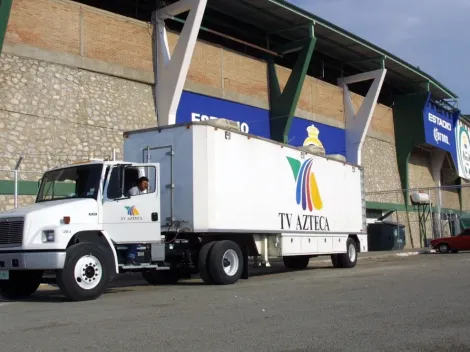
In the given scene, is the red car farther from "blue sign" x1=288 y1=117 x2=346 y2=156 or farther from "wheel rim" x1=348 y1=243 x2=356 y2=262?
"wheel rim" x1=348 y1=243 x2=356 y2=262

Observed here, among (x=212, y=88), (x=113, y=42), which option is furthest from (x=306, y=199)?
(x=212, y=88)

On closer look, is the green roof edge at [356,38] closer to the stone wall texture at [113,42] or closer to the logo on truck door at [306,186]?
the stone wall texture at [113,42]

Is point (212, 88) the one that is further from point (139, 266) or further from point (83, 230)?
point (83, 230)

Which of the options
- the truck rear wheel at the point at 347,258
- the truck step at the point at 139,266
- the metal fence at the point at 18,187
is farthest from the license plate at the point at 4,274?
the truck rear wheel at the point at 347,258

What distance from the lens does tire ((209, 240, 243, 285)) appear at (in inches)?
557

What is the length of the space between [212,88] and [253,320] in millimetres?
19071

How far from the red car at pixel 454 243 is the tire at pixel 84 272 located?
2525cm

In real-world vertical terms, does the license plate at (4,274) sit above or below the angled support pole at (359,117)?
below


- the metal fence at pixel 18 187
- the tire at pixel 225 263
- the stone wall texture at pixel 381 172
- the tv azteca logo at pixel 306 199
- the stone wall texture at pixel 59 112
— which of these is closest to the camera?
the tire at pixel 225 263

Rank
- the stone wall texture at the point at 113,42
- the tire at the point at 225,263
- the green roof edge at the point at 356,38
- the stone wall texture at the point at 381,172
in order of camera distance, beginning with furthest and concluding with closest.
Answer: the stone wall texture at the point at 381,172 → the green roof edge at the point at 356,38 → the stone wall texture at the point at 113,42 → the tire at the point at 225,263

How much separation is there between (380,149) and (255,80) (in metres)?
14.9

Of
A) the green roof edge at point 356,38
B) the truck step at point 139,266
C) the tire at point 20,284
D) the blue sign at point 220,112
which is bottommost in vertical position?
the tire at point 20,284

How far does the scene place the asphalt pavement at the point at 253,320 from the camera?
668cm

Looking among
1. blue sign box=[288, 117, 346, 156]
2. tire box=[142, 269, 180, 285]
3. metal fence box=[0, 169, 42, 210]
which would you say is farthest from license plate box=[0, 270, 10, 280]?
blue sign box=[288, 117, 346, 156]
